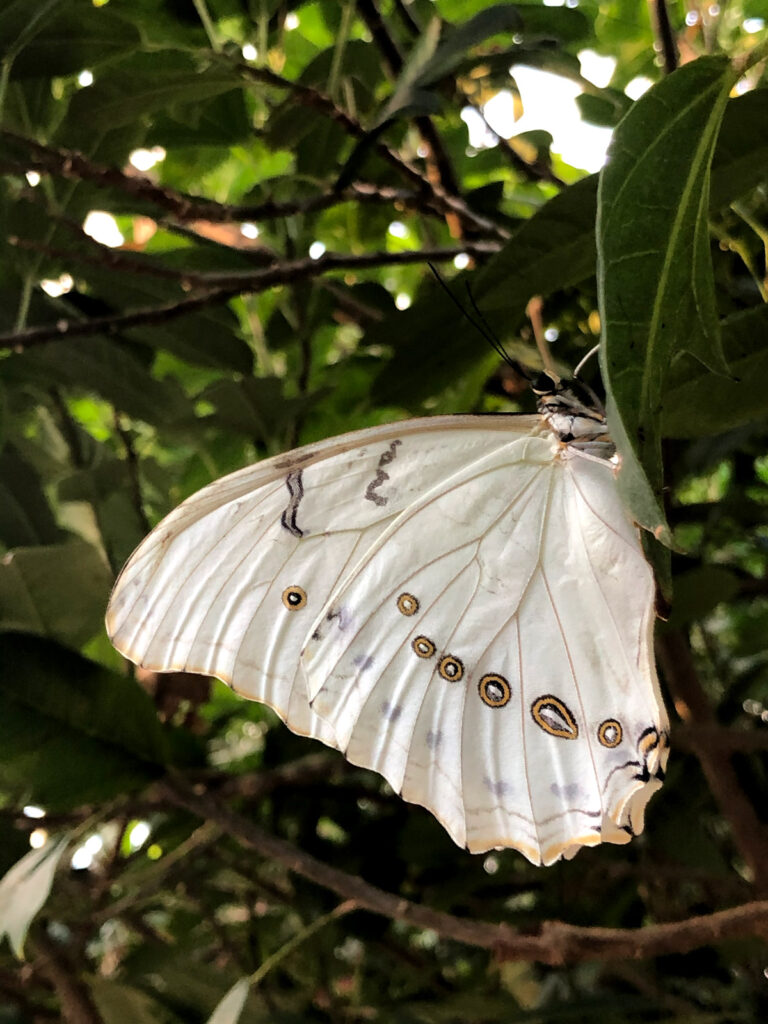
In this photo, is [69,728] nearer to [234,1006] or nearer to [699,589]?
[234,1006]

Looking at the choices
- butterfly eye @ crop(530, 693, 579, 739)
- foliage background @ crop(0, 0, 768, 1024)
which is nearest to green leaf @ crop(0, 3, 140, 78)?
foliage background @ crop(0, 0, 768, 1024)

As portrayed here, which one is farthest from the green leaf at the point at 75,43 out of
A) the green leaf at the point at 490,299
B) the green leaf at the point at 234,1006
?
the green leaf at the point at 234,1006

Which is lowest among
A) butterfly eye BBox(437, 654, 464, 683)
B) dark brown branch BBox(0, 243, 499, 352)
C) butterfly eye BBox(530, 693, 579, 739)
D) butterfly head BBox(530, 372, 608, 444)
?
butterfly eye BBox(530, 693, 579, 739)

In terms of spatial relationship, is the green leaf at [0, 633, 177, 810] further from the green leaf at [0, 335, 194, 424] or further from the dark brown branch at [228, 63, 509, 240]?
the dark brown branch at [228, 63, 509, 240]

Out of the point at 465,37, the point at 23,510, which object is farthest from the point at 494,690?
the point at 23,510

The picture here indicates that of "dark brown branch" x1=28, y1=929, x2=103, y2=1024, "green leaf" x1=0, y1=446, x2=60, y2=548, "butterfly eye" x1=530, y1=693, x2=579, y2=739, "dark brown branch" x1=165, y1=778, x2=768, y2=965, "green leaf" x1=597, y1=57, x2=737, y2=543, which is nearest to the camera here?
"green leaf" x1=597, y1=57, x2=737, y2=543

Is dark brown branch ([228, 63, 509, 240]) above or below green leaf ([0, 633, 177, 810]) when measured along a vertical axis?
above

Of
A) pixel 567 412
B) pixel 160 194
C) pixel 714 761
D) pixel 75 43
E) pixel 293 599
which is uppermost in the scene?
pixel 75 43

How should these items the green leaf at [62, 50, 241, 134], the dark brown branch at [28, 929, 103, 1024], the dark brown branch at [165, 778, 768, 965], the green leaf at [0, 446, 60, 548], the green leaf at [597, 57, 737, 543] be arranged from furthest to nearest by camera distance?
the green leaf at [0, 446, 60, 548]
the dark brown branch at [28, 929, 103, 1024]
the green leaf at [62, 50, 241, 134]
the dark brown branch at [165, 778, 768, 965]
the green leaf at [597, 57, 737, 543]
